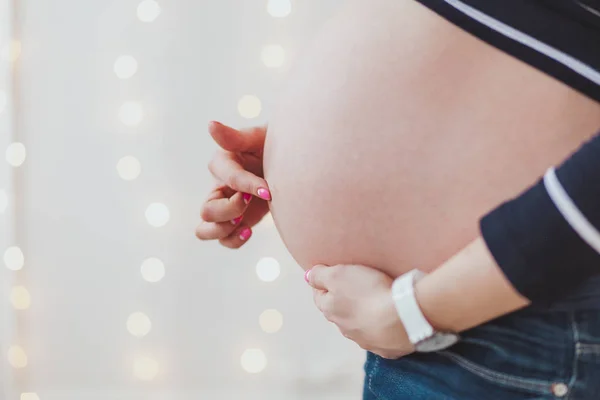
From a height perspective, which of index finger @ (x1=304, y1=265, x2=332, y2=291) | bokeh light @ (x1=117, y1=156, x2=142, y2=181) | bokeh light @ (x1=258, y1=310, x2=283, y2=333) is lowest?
bokeh light @ (x1=258, y1=310, x2=283, y2=333)

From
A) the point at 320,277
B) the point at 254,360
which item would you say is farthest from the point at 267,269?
the point at 320,277

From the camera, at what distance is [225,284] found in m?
1.40

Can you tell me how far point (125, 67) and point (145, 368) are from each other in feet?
2.38

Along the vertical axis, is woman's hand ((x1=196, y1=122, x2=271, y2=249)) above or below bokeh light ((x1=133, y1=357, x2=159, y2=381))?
above

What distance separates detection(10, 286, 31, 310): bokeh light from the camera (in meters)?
1.41

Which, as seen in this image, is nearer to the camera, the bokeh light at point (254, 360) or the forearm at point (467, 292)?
the forearm at point (467, 292)

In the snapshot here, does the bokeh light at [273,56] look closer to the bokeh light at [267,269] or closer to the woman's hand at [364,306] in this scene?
the bokeh light at [267,269]

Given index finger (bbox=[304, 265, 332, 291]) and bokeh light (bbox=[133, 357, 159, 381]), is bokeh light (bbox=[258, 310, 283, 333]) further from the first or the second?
index finger (bbox=[304, 265, 332, 291])

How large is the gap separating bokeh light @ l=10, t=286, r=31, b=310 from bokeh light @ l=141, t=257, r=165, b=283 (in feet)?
0.97

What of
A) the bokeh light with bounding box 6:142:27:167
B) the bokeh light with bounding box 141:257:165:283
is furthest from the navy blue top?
the bokeh light with bounding box 6:142:27:167

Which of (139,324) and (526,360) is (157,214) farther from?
(526,360)

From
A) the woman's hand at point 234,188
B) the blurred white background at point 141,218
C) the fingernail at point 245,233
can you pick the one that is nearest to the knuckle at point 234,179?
the woman's hand at point 234,188

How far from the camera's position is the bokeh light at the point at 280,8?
4.29 ft

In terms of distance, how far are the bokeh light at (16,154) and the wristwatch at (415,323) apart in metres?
1.11
